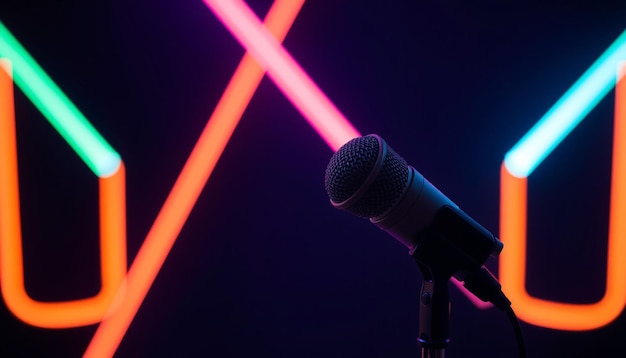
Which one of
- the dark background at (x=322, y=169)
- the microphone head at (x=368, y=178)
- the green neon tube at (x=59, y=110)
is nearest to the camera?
the microphone head at (x=368, y=178)

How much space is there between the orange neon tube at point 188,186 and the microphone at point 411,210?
22.7 inches

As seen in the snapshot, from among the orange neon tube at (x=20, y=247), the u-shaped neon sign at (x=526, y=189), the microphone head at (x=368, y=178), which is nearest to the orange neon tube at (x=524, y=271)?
the u-shaped neon sign at (x=526, y=189)

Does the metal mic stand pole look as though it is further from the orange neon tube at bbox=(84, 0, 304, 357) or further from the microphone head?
the orange neon tube at bbox=(84, 0, 304, 357)

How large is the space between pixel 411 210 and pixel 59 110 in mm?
999

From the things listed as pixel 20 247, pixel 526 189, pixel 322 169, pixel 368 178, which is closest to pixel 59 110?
pixel 20 247

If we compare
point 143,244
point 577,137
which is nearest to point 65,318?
point 143,244

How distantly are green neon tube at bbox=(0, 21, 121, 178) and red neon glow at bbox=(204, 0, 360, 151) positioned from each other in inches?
19.4

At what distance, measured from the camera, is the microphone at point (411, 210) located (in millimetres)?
751

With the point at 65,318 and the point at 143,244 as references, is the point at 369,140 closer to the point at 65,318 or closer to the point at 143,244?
the point at 143,244

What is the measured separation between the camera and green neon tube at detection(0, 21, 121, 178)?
1132 mm

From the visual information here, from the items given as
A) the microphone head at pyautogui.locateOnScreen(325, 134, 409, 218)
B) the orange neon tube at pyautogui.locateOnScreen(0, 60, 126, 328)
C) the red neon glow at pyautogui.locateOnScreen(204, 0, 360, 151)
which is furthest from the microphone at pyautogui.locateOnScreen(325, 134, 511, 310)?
the orange neon tube at pyautogui.locateOnScreen(0, 60, 126, 328)

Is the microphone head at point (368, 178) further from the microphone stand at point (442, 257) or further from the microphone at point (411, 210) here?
the microphone stand at point (442, 257)

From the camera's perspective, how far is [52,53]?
117 cm

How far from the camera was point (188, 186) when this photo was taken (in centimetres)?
127
